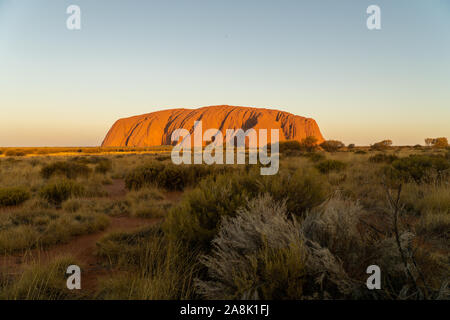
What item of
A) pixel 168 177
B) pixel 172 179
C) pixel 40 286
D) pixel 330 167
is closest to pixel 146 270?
pixel 40 286

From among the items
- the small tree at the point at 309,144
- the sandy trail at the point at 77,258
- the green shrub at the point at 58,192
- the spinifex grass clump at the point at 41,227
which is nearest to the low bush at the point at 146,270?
the sandy trail at the point at 77,258

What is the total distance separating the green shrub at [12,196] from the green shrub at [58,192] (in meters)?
0.41

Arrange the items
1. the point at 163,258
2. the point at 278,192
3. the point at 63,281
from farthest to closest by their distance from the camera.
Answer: the point at 278,192 < the point at 163,258 < the point at 63,281

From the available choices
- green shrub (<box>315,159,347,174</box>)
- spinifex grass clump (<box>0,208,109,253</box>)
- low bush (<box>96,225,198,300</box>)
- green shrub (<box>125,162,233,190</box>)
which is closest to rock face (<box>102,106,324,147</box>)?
green shrub (<box>315,159,347,174</box>)

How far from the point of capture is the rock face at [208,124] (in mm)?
83625

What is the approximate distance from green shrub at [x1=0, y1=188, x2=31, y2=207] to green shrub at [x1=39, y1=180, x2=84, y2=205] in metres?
0.41

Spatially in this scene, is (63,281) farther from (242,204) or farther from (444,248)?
(444,248)

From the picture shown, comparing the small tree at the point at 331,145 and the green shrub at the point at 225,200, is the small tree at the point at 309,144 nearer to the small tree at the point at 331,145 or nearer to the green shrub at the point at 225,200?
the small tree at the point at 331,145

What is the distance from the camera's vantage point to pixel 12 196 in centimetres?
685

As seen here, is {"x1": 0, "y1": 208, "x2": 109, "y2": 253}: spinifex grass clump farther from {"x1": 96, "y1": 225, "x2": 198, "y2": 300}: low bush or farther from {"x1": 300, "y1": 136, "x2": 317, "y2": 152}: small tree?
{"x1": 300, "y1": 136, "x2": 317, "y2": 152}: small tree

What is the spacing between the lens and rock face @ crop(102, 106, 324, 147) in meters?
83.6
